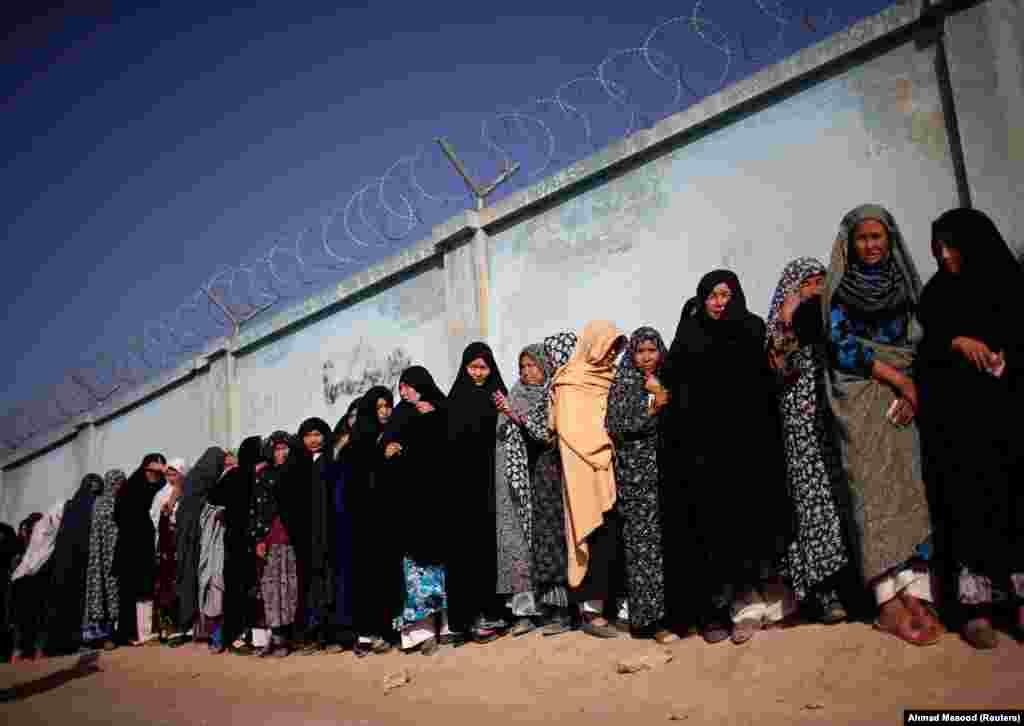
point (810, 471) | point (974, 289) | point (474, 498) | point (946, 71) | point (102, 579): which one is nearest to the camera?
point (974, 289)

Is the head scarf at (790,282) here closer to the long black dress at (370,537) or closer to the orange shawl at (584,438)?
the orange shawl at (584,438)

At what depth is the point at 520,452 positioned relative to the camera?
15.2 feet

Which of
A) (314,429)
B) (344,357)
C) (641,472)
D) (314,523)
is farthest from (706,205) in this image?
(344,357)

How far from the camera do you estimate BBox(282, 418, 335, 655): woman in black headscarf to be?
544 cm

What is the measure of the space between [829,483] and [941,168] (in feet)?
5.57

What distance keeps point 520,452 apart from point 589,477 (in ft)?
1.77

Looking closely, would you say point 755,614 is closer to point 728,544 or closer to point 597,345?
point 728,544

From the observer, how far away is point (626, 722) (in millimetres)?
2949

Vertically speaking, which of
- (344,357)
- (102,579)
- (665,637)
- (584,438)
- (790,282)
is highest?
(344,357)

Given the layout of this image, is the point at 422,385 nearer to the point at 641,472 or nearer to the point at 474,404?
the point at 474,404

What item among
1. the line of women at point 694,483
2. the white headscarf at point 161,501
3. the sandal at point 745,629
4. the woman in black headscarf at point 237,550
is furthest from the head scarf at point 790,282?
the white headscarf at point 161,501

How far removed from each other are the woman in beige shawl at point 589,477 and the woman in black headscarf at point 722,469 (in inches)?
16.8

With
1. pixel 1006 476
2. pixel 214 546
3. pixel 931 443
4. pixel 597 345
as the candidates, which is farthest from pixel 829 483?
pixel 214 546

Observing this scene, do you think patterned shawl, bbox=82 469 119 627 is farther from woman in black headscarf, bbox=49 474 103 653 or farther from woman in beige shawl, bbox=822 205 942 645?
woman in beige shawl, bbox=822 205 942 645
